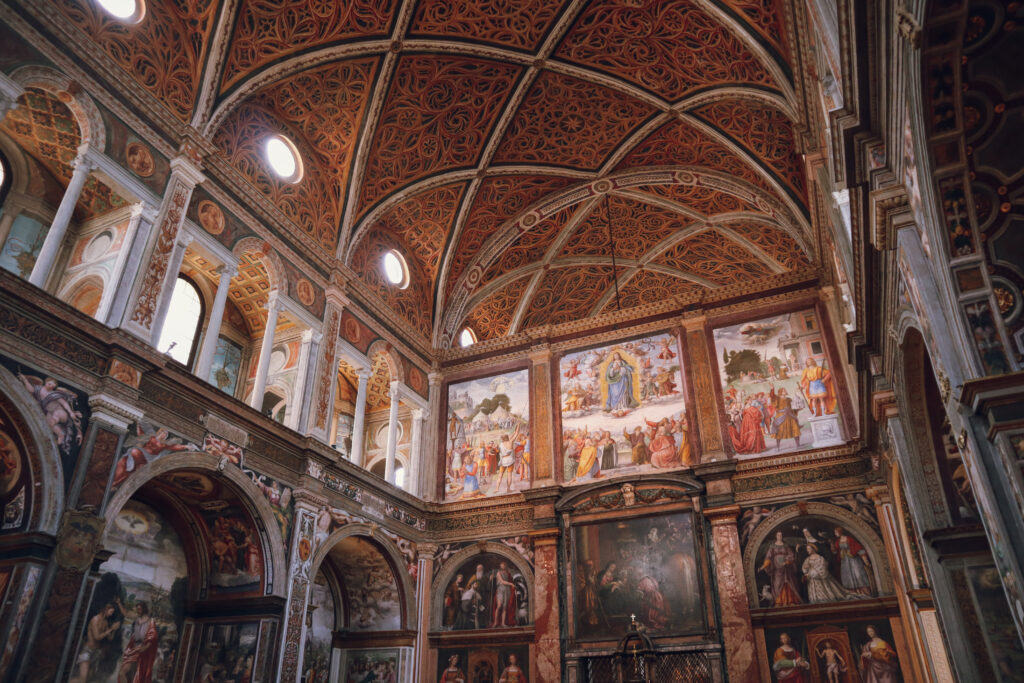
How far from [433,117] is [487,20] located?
2.84m

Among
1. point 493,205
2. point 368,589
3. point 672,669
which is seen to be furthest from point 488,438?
point 672,669

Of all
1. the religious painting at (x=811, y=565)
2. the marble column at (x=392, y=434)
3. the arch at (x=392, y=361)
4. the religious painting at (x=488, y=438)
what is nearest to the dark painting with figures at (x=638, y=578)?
the religious painting at (x=811, y=565)

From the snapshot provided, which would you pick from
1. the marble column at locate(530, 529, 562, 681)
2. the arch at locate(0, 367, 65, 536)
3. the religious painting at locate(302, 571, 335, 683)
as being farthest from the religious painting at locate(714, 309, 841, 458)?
the arch at locate(0, 367, 65, 536)

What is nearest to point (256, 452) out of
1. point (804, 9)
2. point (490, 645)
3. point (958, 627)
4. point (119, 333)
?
point (119, 333)

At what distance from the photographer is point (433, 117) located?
17.8 meters

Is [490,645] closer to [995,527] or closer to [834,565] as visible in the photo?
[834,565]

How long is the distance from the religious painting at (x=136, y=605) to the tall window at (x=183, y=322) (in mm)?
3510

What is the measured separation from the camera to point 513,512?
1777 cm

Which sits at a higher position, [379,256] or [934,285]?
[379,256]

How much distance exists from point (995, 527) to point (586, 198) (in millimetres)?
16220

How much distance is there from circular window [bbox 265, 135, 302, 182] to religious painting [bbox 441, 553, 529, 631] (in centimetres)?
1011

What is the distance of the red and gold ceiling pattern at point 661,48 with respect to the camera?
15.1 metres

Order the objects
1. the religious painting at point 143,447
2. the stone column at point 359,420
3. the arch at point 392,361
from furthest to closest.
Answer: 1. the arch at point 392,361
2. the stone column at point 359,420
3. the religious painting at point 143,447

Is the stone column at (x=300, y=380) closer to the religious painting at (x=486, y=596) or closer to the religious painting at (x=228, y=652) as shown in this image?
the religious painting at (x=228, y=652)
